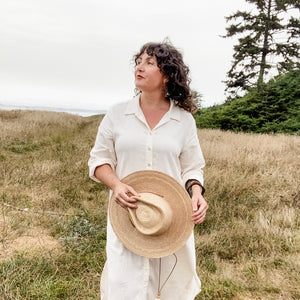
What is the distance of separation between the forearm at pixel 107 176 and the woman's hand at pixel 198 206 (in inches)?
19.3

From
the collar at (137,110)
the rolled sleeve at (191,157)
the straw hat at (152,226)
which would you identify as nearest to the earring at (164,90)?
the collar at (137,110)

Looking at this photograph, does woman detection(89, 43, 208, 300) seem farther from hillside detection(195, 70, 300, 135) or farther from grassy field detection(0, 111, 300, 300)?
hillside detection(195, 70, 300, 135)

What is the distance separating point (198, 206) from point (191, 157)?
36 cm

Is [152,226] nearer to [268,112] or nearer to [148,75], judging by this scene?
[148,75]

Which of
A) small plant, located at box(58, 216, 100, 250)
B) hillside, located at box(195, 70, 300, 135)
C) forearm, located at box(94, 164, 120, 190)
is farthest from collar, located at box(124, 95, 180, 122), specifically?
hillside, located at box(195, 70, 300, 135)

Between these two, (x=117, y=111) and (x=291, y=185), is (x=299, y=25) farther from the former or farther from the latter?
(x=117, y=111)

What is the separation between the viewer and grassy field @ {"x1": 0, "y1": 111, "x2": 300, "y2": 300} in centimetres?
285

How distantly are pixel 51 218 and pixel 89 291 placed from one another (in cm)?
174

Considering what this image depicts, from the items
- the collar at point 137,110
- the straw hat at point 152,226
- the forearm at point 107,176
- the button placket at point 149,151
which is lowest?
the straw hat at point 152,226

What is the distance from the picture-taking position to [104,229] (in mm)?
3969

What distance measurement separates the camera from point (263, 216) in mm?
4293

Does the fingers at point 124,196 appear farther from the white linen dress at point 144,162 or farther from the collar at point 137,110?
the collar at point 137,110

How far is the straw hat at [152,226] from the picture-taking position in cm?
167

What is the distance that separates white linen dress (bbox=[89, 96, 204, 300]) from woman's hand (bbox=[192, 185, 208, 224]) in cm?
11
